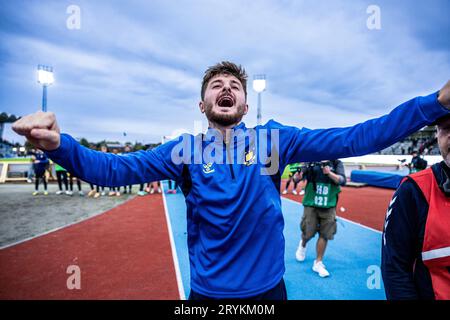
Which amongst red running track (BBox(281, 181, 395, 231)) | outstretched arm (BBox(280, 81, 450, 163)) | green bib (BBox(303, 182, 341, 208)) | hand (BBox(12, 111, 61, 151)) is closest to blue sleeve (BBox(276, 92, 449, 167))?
outstretched arm (BBox(280, 81, 450, 163))

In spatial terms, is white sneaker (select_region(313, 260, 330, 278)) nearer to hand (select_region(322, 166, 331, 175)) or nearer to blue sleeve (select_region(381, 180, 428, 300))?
hand (select_region(322, 166, 331, 175))

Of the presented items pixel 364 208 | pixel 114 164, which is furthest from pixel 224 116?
pixel 364 208

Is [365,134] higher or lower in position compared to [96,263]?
higher

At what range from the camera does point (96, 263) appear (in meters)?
A: 4.60

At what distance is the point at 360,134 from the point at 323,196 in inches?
137

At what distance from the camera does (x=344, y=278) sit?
3.97 m

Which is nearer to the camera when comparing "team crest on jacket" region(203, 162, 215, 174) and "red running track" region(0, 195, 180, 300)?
"team crest on jacket" region(203, 162, 215, 174)

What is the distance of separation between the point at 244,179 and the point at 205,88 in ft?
2.51

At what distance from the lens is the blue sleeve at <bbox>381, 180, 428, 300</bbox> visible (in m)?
1.37

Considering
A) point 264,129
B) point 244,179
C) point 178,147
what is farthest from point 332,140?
point 178,147

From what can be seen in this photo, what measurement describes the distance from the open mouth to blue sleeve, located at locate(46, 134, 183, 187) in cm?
40

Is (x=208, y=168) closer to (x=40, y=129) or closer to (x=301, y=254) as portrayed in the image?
(x=40, y=129)
